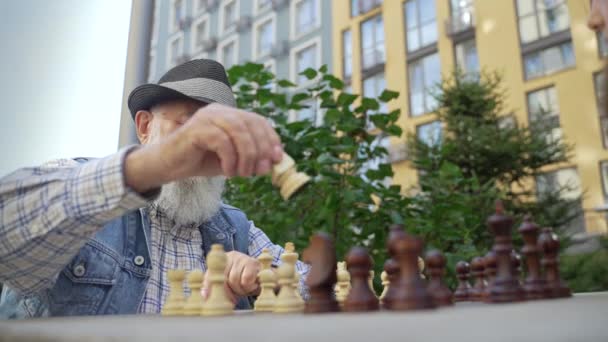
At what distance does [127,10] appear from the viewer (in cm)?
255

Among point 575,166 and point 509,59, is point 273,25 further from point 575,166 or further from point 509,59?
point 575,166

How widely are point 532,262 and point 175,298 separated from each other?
1.99 ft

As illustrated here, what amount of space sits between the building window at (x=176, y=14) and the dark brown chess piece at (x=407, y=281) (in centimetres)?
1872

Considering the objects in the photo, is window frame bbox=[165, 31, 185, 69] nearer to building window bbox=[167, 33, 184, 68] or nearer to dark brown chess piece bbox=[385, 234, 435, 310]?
building window bbox=[167, 33, 184, 68]

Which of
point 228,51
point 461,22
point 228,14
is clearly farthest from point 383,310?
point 228,14

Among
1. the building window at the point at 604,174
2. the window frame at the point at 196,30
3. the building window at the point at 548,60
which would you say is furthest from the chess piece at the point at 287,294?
the window frame at the point at 196,30

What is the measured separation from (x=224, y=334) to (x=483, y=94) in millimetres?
7982

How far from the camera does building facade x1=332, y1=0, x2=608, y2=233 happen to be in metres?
10.8

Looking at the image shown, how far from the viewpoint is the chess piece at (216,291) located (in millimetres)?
785

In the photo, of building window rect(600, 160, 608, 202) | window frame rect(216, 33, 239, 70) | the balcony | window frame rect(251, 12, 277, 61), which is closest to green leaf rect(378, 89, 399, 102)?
building window rect(600, 160, 608, 202)

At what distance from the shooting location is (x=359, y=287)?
0.71 m

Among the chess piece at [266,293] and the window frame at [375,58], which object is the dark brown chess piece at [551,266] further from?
the window frame at [375,58]

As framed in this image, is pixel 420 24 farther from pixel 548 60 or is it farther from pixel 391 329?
pixel 391 329

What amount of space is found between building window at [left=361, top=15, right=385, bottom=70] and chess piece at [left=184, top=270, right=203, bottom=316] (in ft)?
44.6
